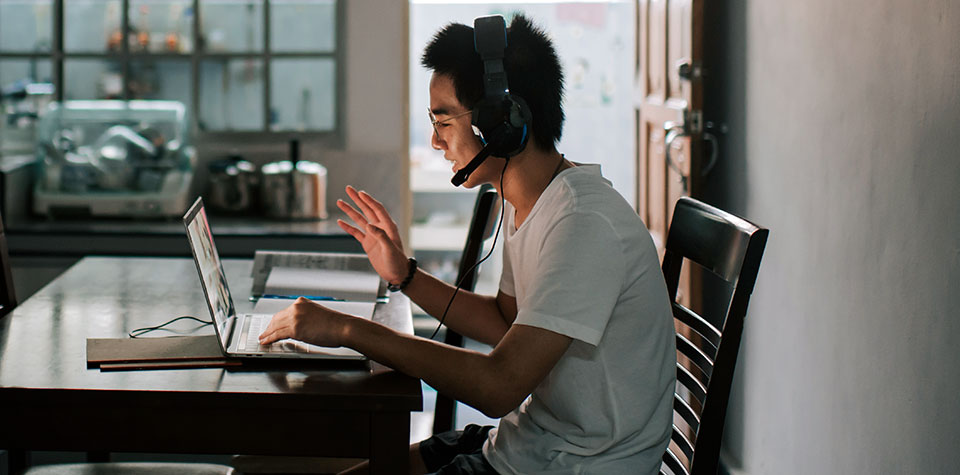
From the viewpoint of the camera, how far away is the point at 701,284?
8.80 feet

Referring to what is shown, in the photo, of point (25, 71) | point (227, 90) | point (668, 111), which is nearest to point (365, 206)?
point (668, 111)

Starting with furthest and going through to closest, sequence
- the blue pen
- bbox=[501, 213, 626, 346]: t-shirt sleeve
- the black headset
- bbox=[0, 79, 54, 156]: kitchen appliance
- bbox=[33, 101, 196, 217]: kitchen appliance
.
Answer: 1. bbox=[0, 79, 54, 156]: kitchen appliance
2. bbox=[33, 101, 196, 217]: kitchen appliance
3. the blue pen
4. the black headset
5. bbox=[501, 213, 626, 346]: t-shirt sleeve

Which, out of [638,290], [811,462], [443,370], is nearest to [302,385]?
[443,370]

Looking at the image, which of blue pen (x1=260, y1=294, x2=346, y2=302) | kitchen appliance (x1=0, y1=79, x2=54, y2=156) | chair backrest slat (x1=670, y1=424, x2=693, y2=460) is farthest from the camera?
kitchen appliance (x1=0, y1=79, x2=54, y2=156)

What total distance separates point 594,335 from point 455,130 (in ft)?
1.37

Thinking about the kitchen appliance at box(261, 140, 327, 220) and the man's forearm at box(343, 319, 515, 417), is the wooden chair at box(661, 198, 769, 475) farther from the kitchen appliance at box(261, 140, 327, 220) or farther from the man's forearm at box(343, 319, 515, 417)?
the kitchen appliance at box(261, 140, 327, 220)

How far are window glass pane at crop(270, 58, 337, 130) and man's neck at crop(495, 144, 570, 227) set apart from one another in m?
2.46

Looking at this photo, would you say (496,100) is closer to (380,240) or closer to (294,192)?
(380,240)

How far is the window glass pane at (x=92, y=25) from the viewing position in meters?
3.79

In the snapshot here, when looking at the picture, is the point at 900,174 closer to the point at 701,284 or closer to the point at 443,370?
the point at 443,370

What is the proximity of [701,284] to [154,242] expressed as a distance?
184cm

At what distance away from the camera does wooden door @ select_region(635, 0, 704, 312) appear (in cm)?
257

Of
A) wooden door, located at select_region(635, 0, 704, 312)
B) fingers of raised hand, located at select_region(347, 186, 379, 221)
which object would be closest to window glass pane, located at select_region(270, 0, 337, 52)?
wooden door, located at select_region(635, 0, 704, 312)

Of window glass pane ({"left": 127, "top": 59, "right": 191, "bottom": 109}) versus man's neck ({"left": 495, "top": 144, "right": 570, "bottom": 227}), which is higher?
window glass pane ({"left": 127, "top": 59, "right": 191, "bottom": 109})
